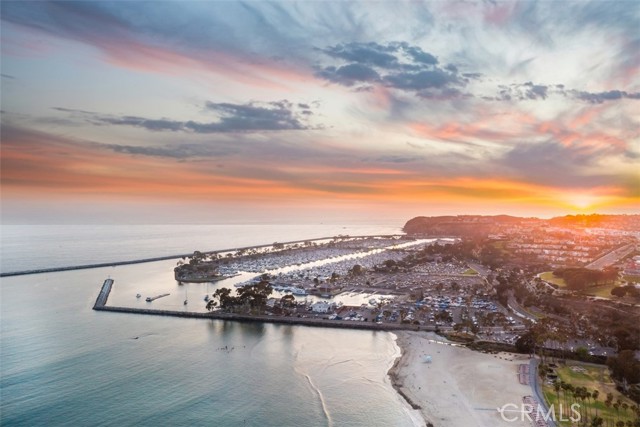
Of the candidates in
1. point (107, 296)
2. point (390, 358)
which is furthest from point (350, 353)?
point (107, 296)

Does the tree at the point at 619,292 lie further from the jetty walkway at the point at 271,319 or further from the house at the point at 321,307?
the house at the point at 321,307

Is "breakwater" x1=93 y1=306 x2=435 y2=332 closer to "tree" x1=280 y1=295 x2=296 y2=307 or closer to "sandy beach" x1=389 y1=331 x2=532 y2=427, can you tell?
"tree" x1=280 y1=295 x2=296 y2=307

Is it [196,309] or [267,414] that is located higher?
[196,309]

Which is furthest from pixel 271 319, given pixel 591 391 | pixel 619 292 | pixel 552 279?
pixel 552 279

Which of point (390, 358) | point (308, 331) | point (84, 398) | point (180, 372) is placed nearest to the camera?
point (84, 398)

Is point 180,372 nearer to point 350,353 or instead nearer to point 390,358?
point 350,353

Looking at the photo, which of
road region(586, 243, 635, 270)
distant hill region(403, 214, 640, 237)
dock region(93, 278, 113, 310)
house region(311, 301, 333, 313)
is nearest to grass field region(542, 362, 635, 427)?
house region(311, 301, 333, 313)
